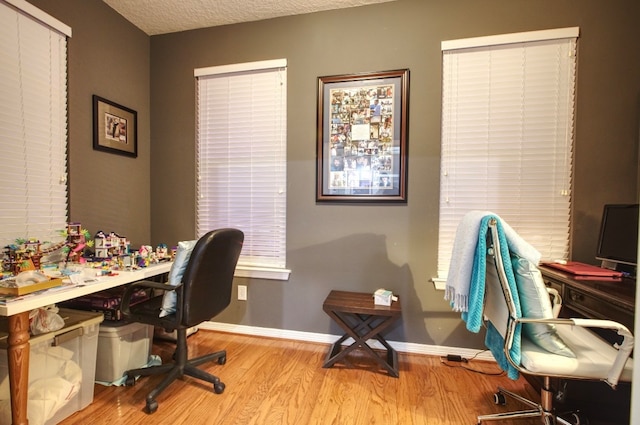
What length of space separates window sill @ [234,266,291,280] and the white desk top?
0.74 metres

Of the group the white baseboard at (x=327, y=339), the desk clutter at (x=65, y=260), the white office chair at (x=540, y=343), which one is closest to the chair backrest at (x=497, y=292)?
the white office chair at (x=540, y=343)

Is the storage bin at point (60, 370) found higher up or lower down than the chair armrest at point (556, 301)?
lower down

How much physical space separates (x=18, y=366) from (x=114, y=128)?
5.91 feet

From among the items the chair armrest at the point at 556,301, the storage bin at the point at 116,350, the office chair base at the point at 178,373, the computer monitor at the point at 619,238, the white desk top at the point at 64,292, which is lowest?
the office chair base at the point at 178,373

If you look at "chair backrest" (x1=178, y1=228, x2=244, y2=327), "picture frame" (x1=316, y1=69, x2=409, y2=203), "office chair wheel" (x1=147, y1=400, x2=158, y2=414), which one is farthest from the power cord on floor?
"office chair wheel" (x1=147, y1=400, x2=158, y2=414)

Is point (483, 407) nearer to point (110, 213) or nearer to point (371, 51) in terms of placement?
point (371, 51)

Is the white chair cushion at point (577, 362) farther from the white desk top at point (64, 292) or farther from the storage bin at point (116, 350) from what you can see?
the storage bin at point (116, 350)

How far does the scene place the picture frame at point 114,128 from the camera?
211 cm

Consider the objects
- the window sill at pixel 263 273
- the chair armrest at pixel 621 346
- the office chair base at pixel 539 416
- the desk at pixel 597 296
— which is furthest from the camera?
the window sill at pixel 263 273

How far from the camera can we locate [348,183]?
2186 millimetres

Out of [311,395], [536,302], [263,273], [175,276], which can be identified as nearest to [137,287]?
[175,276]

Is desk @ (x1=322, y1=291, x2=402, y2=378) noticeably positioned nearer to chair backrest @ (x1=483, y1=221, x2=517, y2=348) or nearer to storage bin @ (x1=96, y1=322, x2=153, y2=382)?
chair backrest @ (x1=483, y1=221, x2=517, y2=348)

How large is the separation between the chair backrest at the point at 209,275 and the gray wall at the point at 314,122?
2.34 feet

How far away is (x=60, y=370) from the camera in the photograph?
4.61 ft
